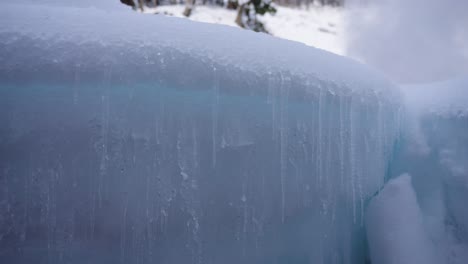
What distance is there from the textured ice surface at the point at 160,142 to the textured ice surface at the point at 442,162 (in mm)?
791

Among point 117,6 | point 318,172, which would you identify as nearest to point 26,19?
point 117,6

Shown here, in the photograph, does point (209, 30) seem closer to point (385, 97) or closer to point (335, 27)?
point (385, 97)

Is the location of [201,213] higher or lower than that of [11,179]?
lower

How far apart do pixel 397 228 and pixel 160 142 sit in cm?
172

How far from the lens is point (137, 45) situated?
5.34 feet

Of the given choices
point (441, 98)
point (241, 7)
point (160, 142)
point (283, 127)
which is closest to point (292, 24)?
point (241, 7)

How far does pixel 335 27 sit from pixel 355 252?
14.7 meters

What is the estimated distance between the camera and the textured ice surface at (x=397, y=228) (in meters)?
2.13

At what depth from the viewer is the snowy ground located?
Result: 1138 centimetres

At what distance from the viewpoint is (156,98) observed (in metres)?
1.62

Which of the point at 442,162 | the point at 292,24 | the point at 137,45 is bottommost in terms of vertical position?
the point at 442,162

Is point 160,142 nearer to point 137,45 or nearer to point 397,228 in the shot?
point 137,45

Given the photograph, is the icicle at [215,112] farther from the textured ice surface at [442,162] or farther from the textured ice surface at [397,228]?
the textured ice surface at [442,162]

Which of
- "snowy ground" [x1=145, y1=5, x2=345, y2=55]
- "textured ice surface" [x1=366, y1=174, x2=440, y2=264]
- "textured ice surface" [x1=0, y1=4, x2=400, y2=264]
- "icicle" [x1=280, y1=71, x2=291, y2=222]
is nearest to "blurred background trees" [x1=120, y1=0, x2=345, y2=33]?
"snowy ground" [x1=145, y1=5, x2=345, y2=55]
